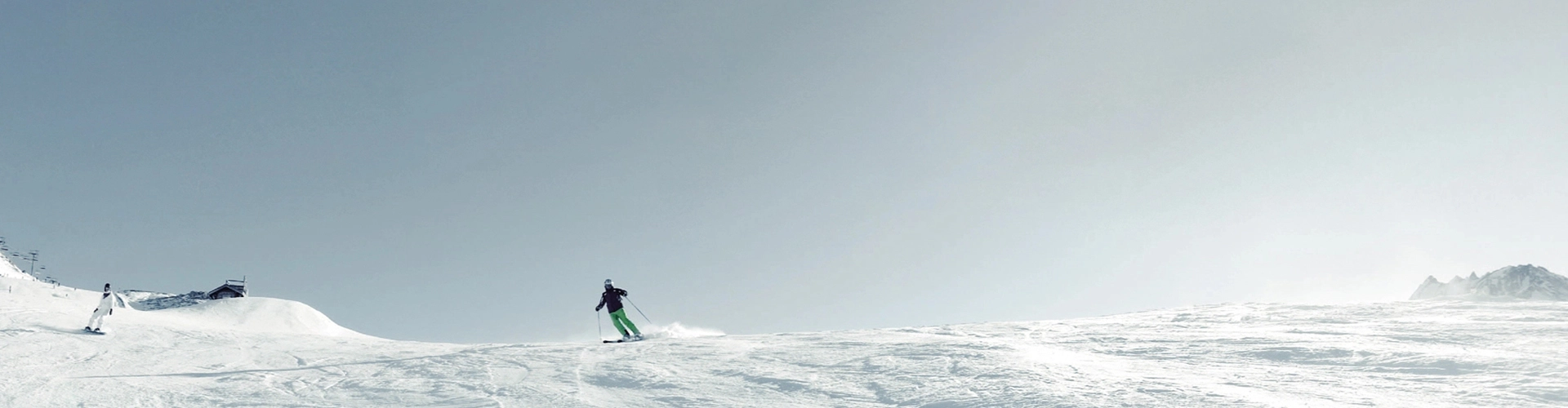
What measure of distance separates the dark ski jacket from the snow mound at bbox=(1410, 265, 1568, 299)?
41.5 m

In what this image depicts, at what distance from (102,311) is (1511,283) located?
67.2 meters

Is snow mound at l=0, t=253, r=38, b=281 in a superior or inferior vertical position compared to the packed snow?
superior

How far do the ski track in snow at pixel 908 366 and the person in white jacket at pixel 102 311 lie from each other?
1337 millimetres

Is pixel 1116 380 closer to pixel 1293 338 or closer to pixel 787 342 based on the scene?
pixel 1293 338

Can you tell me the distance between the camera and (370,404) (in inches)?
476

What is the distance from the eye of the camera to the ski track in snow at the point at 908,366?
1034 cm

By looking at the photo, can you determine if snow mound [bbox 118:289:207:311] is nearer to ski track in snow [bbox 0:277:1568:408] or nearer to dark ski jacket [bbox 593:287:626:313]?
ski track in snow [bbox 0:277:1568:408]

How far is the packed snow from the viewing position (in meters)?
10.3

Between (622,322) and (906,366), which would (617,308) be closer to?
(622,322)

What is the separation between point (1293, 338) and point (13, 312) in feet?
97.1

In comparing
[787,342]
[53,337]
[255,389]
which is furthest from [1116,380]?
[53,337]

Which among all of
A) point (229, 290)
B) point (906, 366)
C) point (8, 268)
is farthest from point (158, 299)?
point (8, 268)

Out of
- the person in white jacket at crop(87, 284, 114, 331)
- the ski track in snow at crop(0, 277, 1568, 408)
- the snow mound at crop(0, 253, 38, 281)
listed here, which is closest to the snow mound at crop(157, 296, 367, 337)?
the person in white jacket at crop(87, 284, 114, 331)

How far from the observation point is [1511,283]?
167ft
